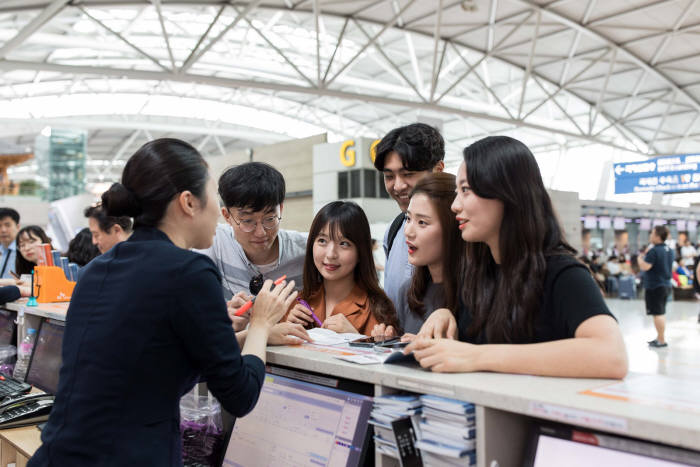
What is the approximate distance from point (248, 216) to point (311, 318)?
498mm

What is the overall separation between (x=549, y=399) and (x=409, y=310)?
1156 mm

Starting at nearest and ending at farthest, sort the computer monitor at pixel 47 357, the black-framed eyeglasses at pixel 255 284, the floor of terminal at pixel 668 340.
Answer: the black-framed eyeglasses at pixel 255 284 → the computer monitor at pixel 47 357 → the floor of terminal at pixel 668 340

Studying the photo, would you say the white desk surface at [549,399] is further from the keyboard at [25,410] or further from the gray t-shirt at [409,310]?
the keyboard at [25,410]

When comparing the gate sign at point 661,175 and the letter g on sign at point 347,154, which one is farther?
the gate sign at point 661,175

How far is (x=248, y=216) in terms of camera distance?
2.32m

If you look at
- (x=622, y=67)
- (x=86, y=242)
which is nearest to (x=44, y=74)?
(x=86, y=242)

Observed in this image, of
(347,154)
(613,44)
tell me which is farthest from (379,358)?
(613,44)

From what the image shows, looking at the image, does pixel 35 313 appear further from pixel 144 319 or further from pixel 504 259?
pixel 504 259

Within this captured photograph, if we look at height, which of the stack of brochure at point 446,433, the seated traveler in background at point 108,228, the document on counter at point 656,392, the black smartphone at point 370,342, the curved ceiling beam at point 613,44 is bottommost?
the stack of brochure at point 446,433

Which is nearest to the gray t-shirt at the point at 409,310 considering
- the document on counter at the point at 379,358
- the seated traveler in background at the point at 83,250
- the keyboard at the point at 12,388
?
the document on counter at the point at 379,358

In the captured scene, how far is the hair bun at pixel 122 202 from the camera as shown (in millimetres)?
1392

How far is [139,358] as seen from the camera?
1262 millimetres

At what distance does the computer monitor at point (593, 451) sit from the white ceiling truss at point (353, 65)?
29.8 feet

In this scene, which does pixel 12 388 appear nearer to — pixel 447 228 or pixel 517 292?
pixel 447 228
